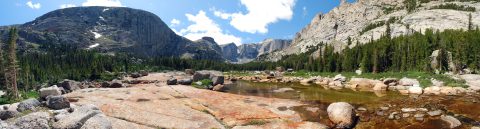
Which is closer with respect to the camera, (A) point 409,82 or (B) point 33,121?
(B) point 33,121

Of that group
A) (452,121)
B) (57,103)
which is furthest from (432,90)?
(57,103)

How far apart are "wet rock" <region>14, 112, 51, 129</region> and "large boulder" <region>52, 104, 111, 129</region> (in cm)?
55

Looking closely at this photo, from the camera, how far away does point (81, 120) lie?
68.1ft

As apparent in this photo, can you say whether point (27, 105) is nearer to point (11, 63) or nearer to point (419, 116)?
point (11, 63)

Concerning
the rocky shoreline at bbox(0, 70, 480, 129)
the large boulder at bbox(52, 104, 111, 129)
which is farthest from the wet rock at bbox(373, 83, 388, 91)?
the large boulder at bbox(52, 104, 111, 129)

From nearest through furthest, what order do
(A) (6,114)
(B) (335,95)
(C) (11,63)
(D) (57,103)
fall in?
(A) (6,114) → (D) (57,103) → (C) (11,63) → (B) (335,95)

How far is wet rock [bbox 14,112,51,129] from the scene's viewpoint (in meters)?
19.4

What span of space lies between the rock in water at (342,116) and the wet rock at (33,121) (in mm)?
21057

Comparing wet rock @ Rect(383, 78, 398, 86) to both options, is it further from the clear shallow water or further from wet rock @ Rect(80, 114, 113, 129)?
wet rock @ Rect(80, 114, 113, 129)

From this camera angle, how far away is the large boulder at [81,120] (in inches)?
795

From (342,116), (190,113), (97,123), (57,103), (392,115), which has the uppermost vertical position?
(57,103)

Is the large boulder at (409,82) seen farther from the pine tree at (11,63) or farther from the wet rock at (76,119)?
the pine tree at (11,63)

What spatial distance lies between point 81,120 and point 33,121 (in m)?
2.58

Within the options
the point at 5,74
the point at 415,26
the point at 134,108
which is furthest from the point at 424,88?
the point at 415,26
